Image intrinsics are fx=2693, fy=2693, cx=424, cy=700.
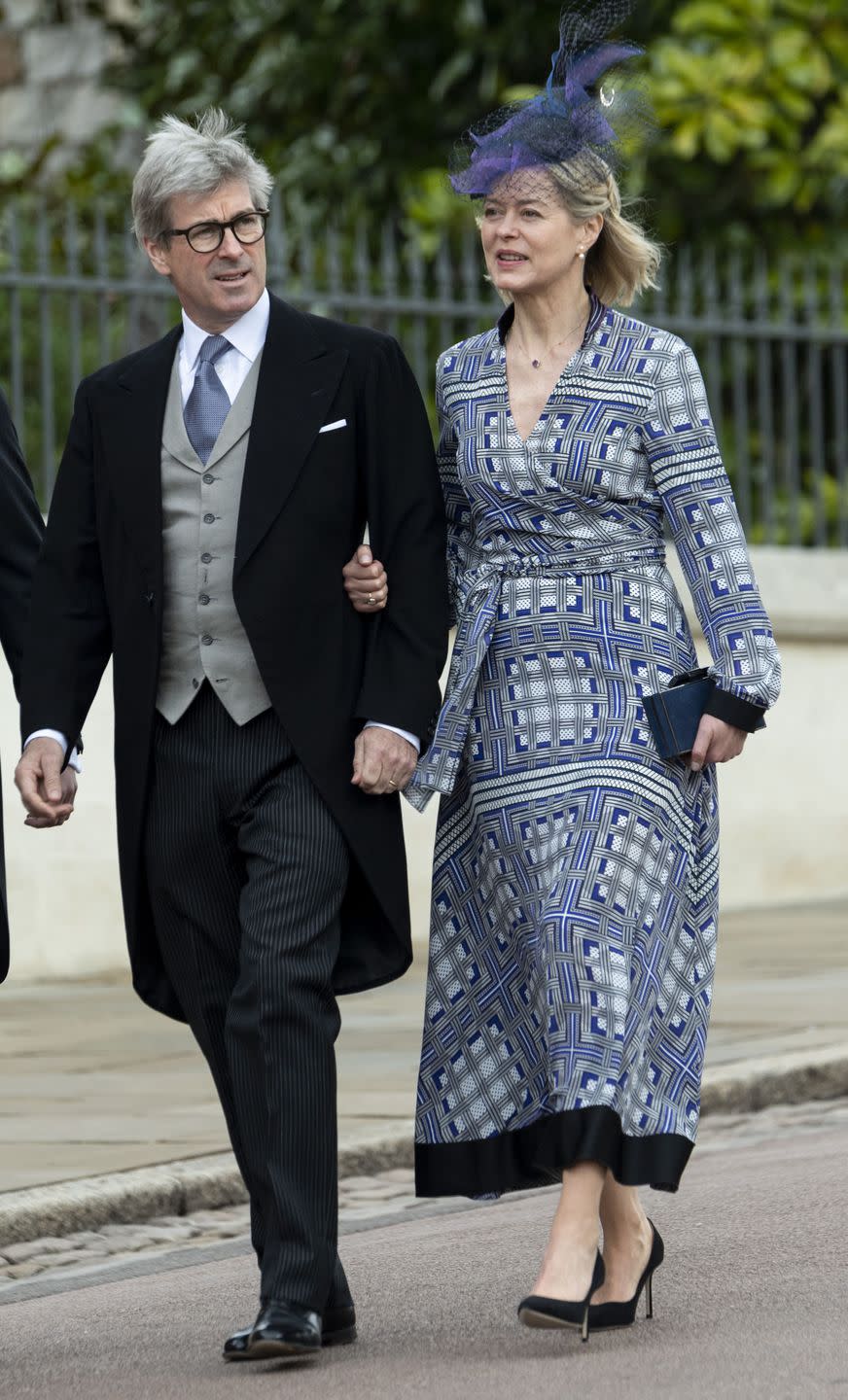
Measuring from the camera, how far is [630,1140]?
4.34 m

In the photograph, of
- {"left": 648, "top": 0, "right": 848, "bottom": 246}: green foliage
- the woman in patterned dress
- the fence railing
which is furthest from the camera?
{"left": 648, "top": 0, "right": 848, "bottom": 246}: green foliage

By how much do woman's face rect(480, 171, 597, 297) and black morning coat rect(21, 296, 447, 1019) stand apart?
24 centimetres

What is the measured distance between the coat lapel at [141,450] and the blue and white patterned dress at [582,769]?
52 centimetres

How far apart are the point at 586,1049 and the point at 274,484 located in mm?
1052

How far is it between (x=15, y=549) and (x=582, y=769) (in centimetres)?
109

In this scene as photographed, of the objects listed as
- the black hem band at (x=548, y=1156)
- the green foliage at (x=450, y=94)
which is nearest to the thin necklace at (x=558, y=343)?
the black hem band at (x=548, y=1156)

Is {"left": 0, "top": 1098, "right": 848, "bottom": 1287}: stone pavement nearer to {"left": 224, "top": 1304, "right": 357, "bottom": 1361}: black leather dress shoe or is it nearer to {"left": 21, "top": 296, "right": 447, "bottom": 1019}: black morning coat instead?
{"left": 224, "top": 1304, "right": 357, "bottom": 1361}: black leather dress shoe

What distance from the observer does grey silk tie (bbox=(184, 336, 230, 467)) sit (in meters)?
4.51

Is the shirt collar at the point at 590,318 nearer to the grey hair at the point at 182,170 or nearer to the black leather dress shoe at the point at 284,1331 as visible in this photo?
the grey hair at the point at 182,170

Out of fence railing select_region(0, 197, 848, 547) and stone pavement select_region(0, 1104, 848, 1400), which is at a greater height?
fence railing select_region(0, 197, 848, 547)

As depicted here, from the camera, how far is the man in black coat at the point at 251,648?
4387 mm

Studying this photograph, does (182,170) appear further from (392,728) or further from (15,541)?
(392,728)

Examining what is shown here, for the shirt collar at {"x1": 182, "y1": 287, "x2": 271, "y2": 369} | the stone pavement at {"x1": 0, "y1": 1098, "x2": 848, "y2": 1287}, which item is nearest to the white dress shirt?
the shirt collar at {"x1": 182, "y1": 287, "x2": 271, "y2": 369}

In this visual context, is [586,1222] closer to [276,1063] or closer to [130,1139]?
[276,1063]
